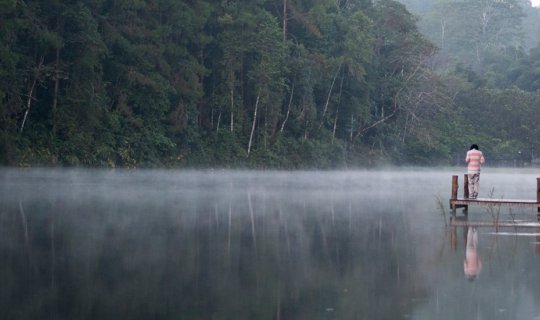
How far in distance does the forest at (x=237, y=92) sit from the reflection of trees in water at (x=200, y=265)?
23.2 metres

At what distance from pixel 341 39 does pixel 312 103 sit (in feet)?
18.6

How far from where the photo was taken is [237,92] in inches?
2185

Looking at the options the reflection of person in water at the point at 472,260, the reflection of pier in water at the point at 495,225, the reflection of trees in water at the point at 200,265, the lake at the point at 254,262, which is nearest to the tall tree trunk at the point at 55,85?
the lake at the point at 254,262

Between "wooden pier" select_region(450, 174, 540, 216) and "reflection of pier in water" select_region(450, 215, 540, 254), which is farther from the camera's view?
"wooden pier" select_region(450, 174, 540, 216)

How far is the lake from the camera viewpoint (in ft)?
31.5

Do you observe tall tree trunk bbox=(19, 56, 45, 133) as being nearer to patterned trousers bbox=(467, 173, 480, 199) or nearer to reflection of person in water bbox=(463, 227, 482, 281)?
patterned trousers bbox=(467, 173, 480, 199)

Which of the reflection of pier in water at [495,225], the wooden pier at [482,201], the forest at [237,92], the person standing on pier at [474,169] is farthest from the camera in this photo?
the forest at [237,92]

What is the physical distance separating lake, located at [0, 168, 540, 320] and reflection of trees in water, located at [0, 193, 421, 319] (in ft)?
0.08

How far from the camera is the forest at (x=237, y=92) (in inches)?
1732

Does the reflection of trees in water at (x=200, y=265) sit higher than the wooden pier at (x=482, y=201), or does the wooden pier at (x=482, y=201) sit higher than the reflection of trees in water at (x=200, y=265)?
the wooden pier at (x=482, y=201)

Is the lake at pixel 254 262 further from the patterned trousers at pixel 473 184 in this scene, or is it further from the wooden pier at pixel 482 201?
the patterned trousers at pixel 473 184

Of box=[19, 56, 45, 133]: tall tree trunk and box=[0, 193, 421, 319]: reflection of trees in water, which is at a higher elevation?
box=[19, 56, 45, 133]: tall tree trunk

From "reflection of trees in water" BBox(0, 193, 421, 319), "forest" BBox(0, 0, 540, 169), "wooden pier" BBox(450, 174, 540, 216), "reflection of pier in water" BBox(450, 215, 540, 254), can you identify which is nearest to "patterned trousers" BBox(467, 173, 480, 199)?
"wooden pier" BBox(450, 174, 540, 216)

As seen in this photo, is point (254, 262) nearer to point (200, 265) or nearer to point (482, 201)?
point (200, 265)
